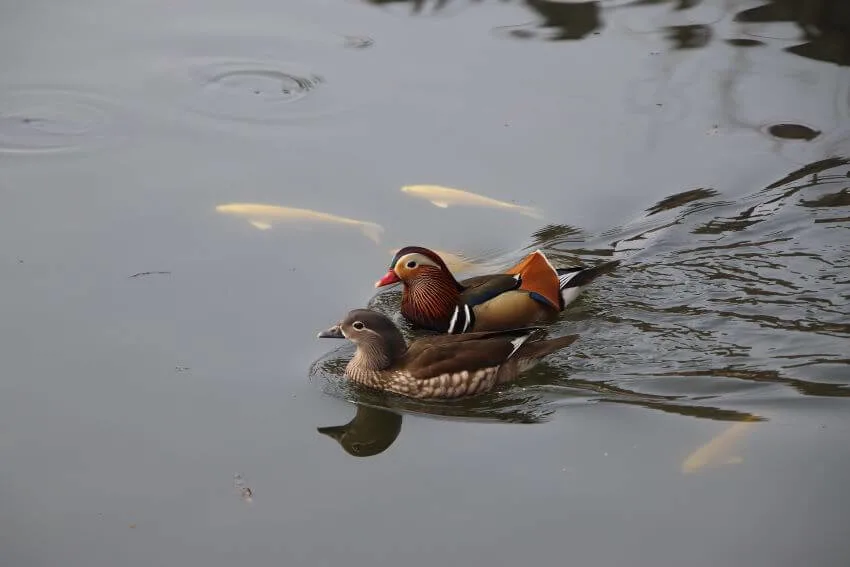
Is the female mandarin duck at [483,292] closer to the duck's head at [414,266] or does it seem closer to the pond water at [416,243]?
the duck's head at [414,266]

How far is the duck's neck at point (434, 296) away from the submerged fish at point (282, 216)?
0.67 m

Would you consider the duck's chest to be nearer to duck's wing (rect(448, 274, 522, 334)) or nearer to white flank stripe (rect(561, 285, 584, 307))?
duck's wing (rect(448, 274, 522, 334))

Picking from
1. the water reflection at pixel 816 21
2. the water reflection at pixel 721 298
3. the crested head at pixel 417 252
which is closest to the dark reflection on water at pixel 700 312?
the water reflection at pixel 721 298

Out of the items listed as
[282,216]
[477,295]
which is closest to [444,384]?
[477,295]

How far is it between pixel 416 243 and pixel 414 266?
781mm

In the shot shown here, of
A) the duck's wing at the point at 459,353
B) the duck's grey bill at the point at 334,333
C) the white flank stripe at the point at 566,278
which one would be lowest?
the duck's wing at the point at 459,353

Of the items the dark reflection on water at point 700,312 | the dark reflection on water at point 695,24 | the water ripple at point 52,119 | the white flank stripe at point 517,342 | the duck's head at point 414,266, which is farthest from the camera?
the dark reflection on water at point 695,24

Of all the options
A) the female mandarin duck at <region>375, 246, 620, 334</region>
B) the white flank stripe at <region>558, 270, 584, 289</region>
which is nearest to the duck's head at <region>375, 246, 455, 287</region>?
the female mandarin duck at <region>375, 246, 620, 334</region>

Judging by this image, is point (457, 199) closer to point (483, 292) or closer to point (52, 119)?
point (483, 292)

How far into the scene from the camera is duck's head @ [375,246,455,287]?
331 inches

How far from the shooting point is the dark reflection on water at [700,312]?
7539 millimetres

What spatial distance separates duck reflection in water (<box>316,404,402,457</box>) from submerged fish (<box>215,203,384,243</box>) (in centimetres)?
195

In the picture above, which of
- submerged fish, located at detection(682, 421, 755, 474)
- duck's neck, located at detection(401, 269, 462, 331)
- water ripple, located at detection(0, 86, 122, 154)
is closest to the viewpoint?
submerged fish, located at detection(682, 421, 755, 474)

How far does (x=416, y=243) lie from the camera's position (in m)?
9.19
